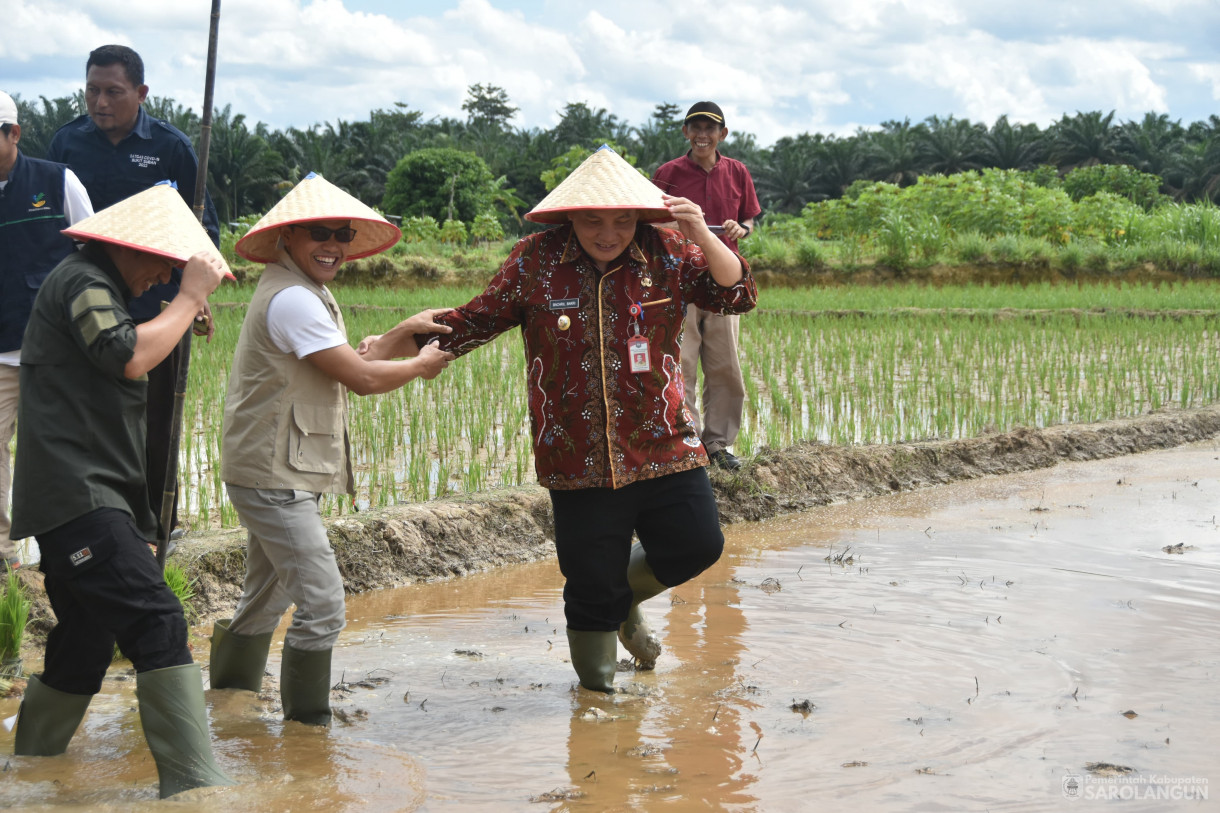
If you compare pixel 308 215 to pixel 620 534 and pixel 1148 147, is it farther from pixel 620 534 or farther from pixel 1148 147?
pixel 1148 147

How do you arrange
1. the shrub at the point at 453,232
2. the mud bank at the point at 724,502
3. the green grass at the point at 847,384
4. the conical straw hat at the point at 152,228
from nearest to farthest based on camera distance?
1. the conical straw hat at the point at 152,228
2. the mud bank at the point at 724,502
3. the green grass at the point at 847,384
4. the shrub at the point at 453,232

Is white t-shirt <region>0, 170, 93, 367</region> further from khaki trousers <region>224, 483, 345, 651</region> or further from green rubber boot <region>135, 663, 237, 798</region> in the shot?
green rubber boot <region>135, 663, 237, 798</region>

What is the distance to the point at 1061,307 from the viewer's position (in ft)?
41.2

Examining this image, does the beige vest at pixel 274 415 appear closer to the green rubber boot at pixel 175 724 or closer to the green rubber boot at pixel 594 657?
the green rubber boot at pixel 175 724

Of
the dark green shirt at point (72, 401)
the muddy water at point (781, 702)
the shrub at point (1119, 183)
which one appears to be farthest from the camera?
the shrub at point (1119, 183)

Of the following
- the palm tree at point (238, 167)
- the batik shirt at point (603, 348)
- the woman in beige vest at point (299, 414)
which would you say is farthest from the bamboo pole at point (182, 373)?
the palm tree at point (238, 167)

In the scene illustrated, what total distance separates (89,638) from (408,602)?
69.4 inches

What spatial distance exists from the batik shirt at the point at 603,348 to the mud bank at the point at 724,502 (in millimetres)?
1540

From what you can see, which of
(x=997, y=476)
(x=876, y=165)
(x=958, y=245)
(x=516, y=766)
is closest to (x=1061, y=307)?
(x=958, y=245)

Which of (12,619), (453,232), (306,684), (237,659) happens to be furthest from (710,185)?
(453,232)

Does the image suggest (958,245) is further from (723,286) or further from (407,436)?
(723,286)

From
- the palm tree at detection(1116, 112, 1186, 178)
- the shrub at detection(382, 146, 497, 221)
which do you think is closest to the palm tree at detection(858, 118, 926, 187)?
the palm tree at detection(1116, 112, 1186, 178)

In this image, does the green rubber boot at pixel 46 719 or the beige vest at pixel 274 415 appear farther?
the beige vest at pixel 274 415

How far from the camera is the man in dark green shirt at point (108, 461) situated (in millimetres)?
2344
